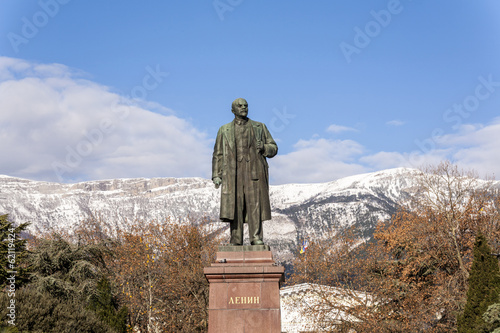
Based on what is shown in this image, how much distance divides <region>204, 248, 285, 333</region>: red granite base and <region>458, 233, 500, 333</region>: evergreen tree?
50.6 ft

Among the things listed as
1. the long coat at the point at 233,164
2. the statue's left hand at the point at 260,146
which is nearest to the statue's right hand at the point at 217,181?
the long coat at the point at 233,164

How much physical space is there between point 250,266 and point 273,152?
305cm

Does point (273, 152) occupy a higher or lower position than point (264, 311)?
higher

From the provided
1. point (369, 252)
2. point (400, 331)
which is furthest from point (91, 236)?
point (400, 331)

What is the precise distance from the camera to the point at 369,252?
129 feet

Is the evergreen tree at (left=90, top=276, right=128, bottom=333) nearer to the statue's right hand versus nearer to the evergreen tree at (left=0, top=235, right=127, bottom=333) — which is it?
the evergreen tree at (left=0, top=235, right=127, bottom=333)

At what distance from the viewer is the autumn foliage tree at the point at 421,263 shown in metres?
33.4

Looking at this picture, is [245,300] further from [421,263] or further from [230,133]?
[421,263]

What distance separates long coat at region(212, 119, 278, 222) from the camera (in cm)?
1351

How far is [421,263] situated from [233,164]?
2465cm

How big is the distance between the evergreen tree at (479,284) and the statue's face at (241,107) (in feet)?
51.9

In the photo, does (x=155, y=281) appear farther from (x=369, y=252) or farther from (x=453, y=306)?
(x=453, y=306)

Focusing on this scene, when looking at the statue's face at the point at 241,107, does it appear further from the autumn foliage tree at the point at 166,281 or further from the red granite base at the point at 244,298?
the autumn foliage tree at the point at 166,281

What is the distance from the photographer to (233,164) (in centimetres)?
1370
